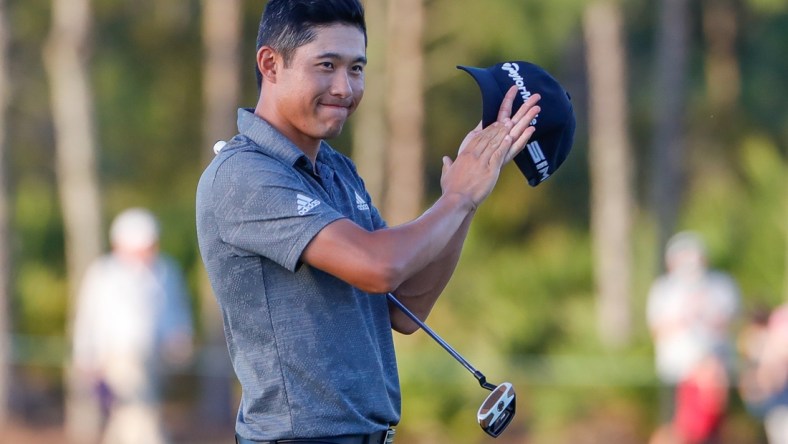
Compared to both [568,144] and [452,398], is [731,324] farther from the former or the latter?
[568,144]

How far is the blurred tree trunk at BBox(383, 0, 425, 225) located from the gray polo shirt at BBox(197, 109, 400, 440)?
42.9 ft

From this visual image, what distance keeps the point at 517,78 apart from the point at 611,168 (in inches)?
550

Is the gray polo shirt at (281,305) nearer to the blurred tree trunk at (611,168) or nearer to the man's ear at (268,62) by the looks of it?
the man's ear at (268,62)

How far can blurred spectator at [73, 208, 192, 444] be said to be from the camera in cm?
1234

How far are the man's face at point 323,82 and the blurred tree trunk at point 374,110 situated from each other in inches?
534

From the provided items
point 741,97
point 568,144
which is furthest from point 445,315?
point 568,144

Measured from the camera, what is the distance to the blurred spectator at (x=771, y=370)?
11.4 meters

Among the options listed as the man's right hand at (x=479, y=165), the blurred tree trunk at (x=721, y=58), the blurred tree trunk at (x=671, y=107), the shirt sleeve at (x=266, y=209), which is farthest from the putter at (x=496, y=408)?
the blurred tree trunk at (x=721, y=58)

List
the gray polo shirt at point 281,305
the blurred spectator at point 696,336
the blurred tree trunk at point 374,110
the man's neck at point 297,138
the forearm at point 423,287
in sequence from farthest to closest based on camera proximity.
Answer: the blurred tree trunk at point 374,110 < the blurred spectator at point 696,336 < the forearm at point 423,287 < the man's neck at point 297,138 < the gray polo shirt at point 281,305

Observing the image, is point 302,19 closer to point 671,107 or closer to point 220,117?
point 671,107

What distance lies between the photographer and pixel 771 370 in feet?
37.6

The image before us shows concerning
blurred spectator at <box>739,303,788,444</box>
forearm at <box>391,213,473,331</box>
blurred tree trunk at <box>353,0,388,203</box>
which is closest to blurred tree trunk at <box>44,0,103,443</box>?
blurred tree trunk at <box>353,0,388,203</box>

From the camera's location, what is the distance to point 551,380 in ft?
49.3

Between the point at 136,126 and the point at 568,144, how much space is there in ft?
55.2
